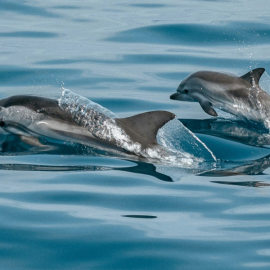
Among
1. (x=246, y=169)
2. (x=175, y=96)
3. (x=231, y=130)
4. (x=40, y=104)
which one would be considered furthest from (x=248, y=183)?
(x=175, y=96)

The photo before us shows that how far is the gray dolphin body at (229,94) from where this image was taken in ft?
32.8

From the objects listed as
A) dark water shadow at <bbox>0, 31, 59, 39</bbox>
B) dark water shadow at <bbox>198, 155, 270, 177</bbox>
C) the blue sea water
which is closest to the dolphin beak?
the blue sea water

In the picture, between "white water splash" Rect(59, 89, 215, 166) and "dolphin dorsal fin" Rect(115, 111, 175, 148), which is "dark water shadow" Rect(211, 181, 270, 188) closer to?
"white water splash" Rect(59, 89, 215, 166)

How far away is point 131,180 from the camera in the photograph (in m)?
6.63

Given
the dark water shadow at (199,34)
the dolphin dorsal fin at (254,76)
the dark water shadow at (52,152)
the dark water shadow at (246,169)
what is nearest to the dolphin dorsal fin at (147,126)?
the dark water shadow at (52,152)

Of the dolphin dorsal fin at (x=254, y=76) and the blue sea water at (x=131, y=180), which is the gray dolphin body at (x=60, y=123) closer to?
the blue sea water at (x=131, y=180)

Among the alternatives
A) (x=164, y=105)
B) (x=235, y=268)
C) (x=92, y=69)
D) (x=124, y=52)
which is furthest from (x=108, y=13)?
(x=235, y=268)

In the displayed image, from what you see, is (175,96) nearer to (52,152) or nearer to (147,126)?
(147,126)

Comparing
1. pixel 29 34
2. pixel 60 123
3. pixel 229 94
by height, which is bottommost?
pixel 60 123

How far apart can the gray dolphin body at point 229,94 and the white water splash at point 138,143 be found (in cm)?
182

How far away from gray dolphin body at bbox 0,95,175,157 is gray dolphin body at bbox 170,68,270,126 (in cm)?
242

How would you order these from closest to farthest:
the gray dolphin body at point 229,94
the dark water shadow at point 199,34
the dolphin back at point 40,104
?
the dolphin back at point 40,104, the gray dolphin body at point 229,94, the dark water shadow at point 199,34

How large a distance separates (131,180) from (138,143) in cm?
113

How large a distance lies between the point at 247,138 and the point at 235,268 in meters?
4.20
